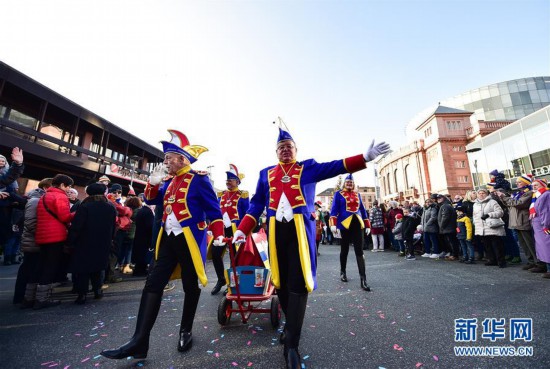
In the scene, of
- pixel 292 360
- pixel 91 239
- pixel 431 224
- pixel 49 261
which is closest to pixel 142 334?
pixel 292 360

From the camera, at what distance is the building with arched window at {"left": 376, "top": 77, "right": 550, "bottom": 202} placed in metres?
40.2

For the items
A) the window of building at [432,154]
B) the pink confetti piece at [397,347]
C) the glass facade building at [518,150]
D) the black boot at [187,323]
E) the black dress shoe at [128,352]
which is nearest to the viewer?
the black dress shoe at [128,352]

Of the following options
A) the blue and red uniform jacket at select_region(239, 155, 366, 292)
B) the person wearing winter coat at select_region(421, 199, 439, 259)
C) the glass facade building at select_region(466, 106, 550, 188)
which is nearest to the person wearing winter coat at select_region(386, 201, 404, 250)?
the person wearing winter coat at select_region(421, 199, 439, 259)

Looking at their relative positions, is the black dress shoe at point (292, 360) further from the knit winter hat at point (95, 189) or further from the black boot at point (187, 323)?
the knit winter hat at point (95, 189)

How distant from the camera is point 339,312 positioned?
348 cm

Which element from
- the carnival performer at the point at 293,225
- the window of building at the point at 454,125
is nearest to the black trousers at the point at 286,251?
the carnival performer at the point at 293,225

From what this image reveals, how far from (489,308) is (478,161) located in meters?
29.3

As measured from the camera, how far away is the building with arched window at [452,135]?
132ft

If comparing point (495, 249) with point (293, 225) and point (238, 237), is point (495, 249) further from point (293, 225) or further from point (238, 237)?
point (238, 237)

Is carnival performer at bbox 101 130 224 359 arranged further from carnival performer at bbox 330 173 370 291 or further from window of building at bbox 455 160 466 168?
window of building at bbox 455 160 466 168

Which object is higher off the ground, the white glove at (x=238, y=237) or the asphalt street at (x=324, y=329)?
the white glove at (x=238, y=237)

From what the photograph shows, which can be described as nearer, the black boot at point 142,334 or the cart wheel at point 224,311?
the black boot at point 142,334

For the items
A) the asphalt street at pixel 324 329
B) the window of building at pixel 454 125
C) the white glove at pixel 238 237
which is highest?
the window of building at pixel 454 125

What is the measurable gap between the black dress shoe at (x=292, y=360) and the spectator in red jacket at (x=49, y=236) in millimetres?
4110
